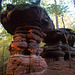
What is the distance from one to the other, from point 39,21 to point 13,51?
453 centimetres

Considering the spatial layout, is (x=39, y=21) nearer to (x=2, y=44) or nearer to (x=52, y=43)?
(x=52, y=43)

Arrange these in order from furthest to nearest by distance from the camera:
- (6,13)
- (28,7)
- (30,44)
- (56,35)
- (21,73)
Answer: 1. (56,35)
2. (6,13)
3. (30,44)
4. (28,7)
5. (21,73)

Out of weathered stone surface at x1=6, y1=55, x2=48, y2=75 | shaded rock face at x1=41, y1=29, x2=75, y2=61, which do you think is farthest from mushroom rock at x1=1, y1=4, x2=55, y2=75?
shaded rock face at x1=41, y1=29, x2=75, y2=61

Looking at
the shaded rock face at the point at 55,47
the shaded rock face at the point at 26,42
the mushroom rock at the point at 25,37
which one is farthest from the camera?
the shaded rock face at the point at 55,47

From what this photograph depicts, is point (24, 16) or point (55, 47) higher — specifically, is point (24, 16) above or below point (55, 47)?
above

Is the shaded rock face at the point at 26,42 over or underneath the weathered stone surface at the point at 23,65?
over

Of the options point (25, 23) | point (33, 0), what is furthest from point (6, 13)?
point (33, 0)

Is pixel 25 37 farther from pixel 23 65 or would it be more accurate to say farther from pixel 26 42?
pixel 23 65

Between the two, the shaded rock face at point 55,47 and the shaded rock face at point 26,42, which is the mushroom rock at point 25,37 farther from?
the shaded rock face at point 55,47

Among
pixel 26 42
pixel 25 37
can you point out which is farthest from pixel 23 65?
pixel 25 37

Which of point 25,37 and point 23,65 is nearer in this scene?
point 23,65

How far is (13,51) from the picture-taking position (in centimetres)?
758

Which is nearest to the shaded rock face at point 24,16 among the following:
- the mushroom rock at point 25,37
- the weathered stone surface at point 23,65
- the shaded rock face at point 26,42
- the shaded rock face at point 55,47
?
the mushroom rock at point 25,37

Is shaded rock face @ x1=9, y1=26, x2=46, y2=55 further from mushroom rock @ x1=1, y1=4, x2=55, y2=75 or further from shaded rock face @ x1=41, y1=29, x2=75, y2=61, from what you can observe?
shaded rock face @ x1=41, y1=29, x2=75, y2=61
